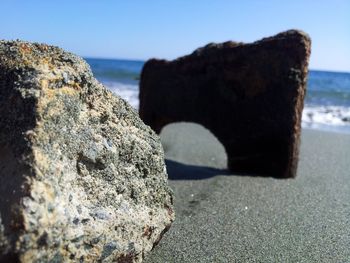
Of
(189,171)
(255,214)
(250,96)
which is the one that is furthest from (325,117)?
(255,214)

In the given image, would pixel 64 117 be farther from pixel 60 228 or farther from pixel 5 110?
pixel 60 228

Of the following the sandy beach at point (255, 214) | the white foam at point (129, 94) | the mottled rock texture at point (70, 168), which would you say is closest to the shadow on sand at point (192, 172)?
the sandy beach at point (255, 214)

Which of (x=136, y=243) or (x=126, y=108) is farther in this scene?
(x=126, y=108)

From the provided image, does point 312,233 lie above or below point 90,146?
below

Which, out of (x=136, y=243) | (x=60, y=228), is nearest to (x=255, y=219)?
(x=136, y=243)

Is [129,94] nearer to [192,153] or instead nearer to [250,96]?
[192,153]

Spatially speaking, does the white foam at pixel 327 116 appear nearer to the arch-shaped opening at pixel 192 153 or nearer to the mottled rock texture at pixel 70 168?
the arch-shaped opening at pixel 192 153
